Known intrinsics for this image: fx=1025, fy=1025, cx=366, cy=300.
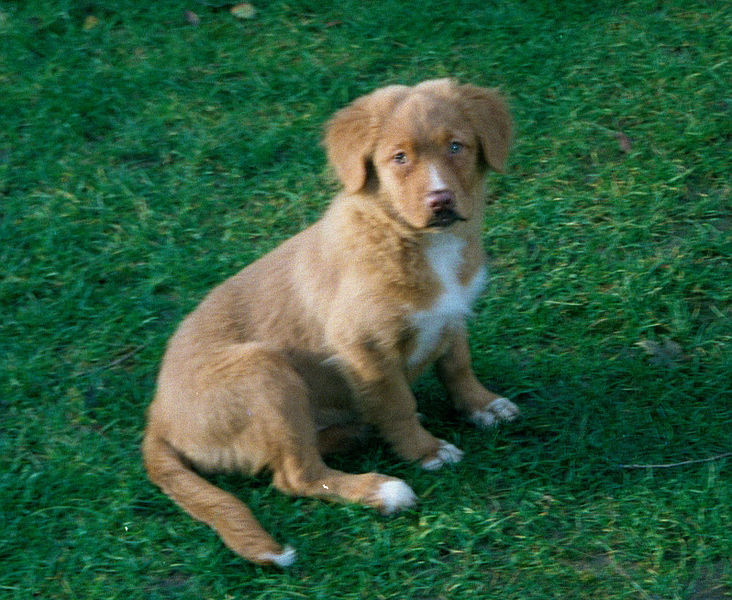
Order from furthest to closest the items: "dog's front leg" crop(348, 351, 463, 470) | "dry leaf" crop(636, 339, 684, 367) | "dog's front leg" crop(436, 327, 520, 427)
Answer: "dry leaf" crop(636, 339, 684, 367), "dog's front leg" crop(436, 327, 520, 427), "dog's front leg" crop(348, 351, 463, 470)

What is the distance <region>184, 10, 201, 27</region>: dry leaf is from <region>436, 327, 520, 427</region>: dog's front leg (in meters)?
3.19

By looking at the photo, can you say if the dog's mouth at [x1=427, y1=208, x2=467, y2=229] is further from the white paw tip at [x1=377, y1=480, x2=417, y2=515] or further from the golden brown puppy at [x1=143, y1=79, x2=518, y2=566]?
the white paw tip at [x1=377, y1=480, x2=417, y2=515]

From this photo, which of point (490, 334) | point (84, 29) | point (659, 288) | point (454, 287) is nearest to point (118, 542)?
point (454, 287)

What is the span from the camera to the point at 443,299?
365 centimetres

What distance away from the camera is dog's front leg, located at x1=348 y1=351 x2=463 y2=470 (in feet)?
12.1

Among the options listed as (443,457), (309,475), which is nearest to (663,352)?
(443,457)

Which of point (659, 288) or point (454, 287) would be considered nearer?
point (454, 287)

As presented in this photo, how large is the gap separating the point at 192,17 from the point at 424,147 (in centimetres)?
325

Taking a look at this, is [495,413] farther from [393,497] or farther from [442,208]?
[442,208]

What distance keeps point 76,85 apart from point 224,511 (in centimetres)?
331

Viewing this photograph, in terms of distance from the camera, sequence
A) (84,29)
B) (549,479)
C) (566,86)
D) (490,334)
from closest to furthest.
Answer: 1. (549,479)
2. (490,334)
3. (566,86)
4. (84,29)

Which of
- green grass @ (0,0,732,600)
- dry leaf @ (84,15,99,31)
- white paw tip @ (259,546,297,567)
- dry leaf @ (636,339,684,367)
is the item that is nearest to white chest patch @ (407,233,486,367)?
green grass @ (0,0,732,600)

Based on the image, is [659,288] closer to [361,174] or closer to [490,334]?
[490,334]

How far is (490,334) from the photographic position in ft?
14.6
